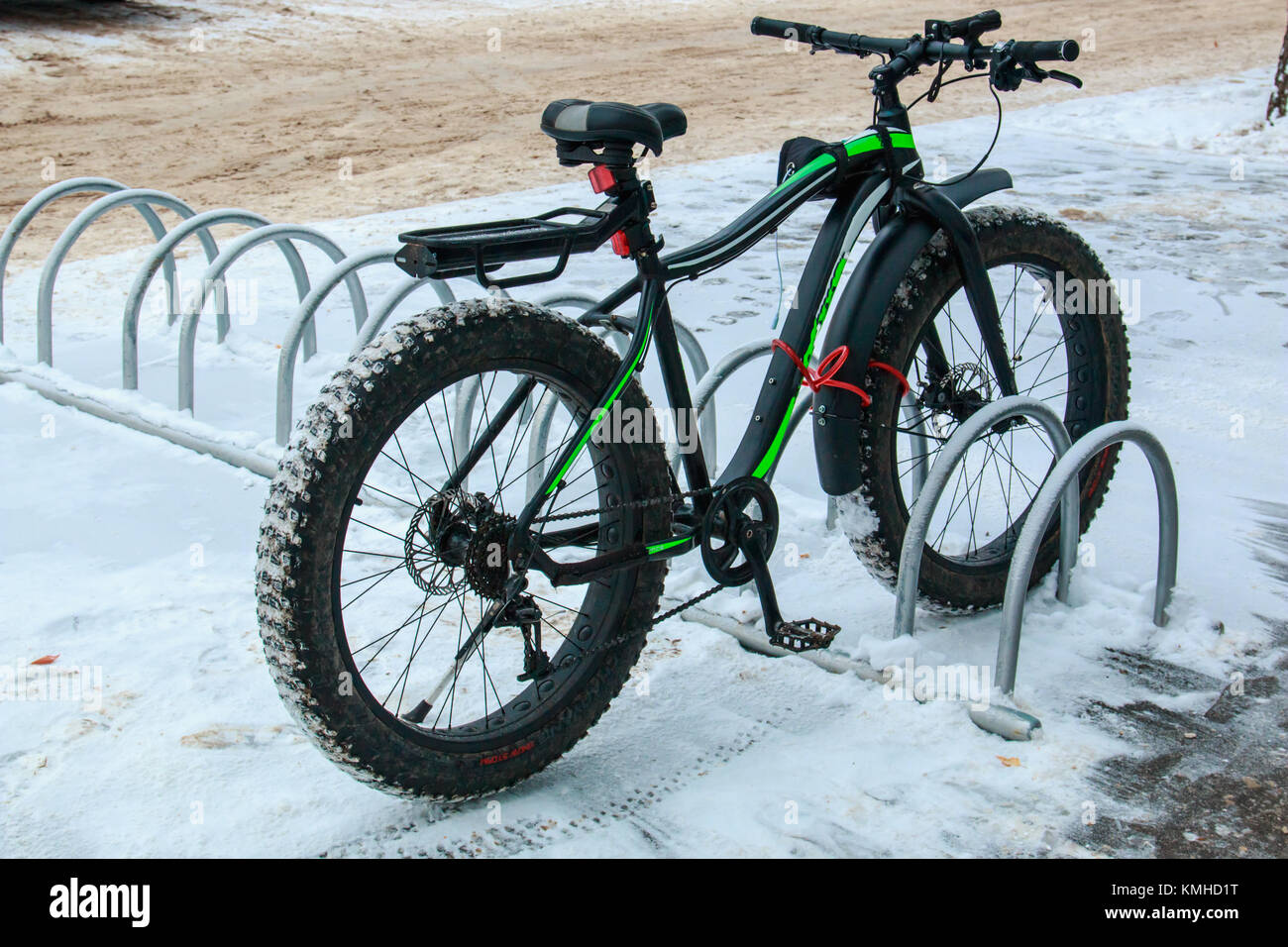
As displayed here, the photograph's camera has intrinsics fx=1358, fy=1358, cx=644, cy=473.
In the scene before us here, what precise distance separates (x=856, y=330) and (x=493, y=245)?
112 centimetres

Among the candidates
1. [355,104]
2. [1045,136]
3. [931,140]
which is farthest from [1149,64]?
[355,104]

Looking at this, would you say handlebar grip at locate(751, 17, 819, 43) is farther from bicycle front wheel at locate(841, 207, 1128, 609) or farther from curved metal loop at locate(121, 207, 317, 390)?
curved metal loop at locate(121, 207, 317, 390)

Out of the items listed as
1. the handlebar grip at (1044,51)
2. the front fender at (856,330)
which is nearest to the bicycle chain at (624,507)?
the front fender at (856,330)

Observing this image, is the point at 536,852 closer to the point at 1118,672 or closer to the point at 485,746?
the point at 485,746

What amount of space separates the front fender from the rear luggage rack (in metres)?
0.80

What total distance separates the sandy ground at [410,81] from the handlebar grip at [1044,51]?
6525mm

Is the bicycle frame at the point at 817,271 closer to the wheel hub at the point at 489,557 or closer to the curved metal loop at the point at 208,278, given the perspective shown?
the wheel hub at the point at 489,557

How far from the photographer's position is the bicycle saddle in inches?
113

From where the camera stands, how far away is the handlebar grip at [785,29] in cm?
356

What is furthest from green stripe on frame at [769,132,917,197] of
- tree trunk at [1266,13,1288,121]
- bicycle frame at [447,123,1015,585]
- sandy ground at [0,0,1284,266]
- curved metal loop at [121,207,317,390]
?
tree trunk at [1266,13,1288,121]

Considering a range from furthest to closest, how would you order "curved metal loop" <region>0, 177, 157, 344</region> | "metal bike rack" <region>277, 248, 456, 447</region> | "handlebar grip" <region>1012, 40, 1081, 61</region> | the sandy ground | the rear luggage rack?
the sandy ground < "curved metal loop" <region>0, 177, 157, 344</region> < "metal bike rack" <region>277, 248, 456, 447</region> < "handlebar grip" <region>1012, 40, 1081, 61</region> < the rear luggage rack

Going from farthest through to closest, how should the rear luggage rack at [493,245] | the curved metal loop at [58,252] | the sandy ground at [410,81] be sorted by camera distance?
the sandy ground at [410,81], the curved metal loop at [58,252], the rear luggage rack at [493,245]

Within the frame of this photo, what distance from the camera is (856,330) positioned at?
3484 mm
